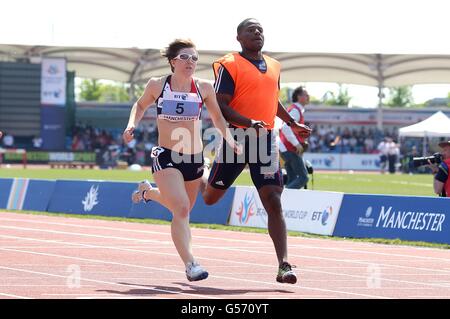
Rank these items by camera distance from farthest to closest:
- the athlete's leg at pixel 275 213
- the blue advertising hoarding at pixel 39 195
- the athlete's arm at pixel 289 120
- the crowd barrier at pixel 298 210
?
the blue advertising hoarding at pixel 39 195
the crowd barrier at pixel 298 210
the athlete's arm at pixel 289 120
the athlete's leg at pixel 275 213

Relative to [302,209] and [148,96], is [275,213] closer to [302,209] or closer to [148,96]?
[148,96]

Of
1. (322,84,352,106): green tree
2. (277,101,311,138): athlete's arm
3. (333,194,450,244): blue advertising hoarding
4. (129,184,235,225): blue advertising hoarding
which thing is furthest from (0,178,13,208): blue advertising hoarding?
(322,84,352,106): green tree

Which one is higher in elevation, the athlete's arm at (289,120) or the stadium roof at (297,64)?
the athlete's arm at (289,120)

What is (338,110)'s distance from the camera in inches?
2908

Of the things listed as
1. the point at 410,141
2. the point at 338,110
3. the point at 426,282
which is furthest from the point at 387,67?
the point at 426,282

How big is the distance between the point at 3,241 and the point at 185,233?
19.5 feet

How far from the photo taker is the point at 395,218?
57.0ft

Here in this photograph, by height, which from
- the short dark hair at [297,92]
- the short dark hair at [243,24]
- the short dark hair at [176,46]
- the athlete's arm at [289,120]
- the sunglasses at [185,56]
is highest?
the short dark hair at [243,24]

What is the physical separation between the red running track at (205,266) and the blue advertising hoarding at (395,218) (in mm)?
662

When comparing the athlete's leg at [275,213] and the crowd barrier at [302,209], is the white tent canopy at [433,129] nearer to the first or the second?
the crowd barrier at [302,209]

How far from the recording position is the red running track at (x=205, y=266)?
33.0 ft

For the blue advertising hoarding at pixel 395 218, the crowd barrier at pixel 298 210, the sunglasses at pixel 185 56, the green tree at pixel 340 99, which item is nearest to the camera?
the sunglasses at pixel 185 56

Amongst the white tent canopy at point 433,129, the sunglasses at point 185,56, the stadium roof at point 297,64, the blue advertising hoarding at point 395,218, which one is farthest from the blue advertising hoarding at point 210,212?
the stadium roof at point 297,64

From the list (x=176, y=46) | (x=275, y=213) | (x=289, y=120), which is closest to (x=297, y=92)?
(x=289, y=120)
